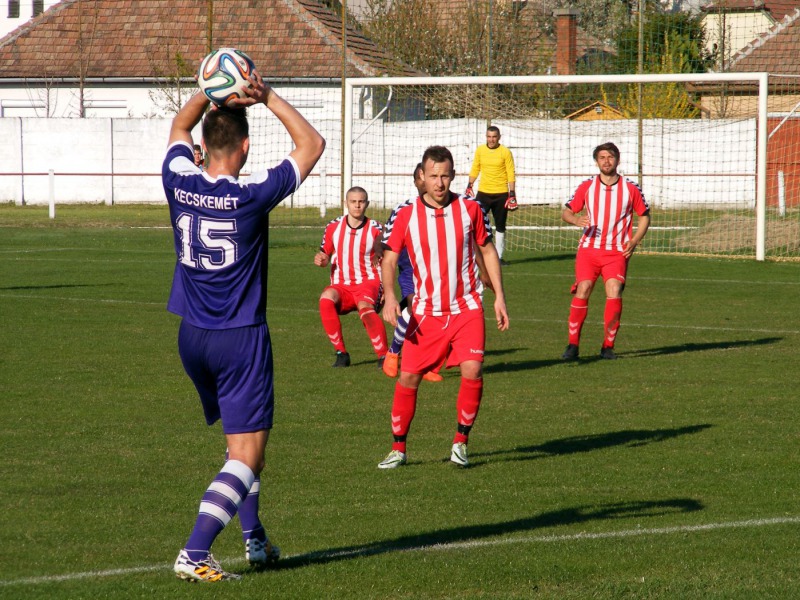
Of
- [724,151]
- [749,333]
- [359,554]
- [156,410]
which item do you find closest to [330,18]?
[724,151]

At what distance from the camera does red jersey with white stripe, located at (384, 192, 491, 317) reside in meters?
7.54

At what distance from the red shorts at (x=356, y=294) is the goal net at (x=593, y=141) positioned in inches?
547

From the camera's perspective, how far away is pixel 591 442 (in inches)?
316

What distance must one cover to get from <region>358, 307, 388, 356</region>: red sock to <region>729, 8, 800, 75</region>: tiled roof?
20.2m

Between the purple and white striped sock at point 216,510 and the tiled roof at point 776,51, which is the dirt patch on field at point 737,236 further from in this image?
the purple and white striped sock at point 216,510

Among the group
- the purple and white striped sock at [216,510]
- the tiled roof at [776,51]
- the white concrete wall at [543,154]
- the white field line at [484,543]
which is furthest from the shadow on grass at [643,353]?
the tiled roof at [776,51]

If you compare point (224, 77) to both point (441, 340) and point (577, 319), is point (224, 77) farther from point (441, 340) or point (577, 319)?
point (577, 319)

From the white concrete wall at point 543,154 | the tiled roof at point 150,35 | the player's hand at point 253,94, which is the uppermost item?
the tiled roof at point 150,35

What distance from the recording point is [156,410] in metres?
8.93

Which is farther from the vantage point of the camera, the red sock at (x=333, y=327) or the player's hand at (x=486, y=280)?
the red sock at (x=333, y=327)

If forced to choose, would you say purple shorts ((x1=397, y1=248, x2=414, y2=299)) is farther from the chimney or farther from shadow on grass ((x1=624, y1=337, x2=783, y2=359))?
the chimney

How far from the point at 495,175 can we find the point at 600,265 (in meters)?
7.75

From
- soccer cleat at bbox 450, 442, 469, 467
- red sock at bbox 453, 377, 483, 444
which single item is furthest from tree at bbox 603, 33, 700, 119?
soccer cleat at bbox 450, 442, 469, 467

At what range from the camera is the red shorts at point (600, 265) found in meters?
12.0
